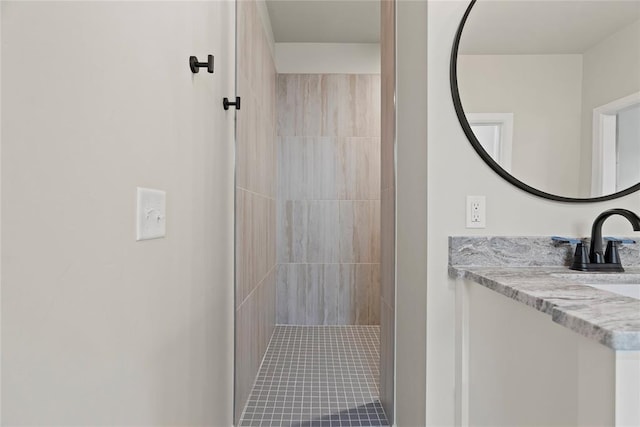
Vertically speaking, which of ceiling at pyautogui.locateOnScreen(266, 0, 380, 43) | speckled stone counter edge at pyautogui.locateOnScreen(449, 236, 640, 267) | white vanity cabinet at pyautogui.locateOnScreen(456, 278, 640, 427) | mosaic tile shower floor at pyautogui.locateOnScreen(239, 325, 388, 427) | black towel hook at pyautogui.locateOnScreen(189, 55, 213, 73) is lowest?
mosaic tile shower floor at pyautogui.locateOnScreen(239, 325, 388, 427)

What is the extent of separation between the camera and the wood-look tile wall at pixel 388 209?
193 cm

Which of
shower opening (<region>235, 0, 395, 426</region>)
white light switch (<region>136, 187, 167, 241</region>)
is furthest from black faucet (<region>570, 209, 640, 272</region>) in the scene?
shower opening (<region>235, 0, 395, 426</region>)

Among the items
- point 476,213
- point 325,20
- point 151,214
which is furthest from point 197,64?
point 325,20

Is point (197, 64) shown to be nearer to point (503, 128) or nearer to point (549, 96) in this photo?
point (503, 128)

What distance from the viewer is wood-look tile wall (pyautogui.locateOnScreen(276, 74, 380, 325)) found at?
3793 millimetres

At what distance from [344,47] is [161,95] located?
123 inches

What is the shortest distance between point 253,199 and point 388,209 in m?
0.85

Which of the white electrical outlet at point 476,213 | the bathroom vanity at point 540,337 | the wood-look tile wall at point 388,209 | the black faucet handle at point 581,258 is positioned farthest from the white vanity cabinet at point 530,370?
the wood-look tile wall at point 388,209

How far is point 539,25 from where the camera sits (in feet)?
4.67

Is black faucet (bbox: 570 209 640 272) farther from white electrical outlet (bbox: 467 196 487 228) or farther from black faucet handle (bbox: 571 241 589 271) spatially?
white electrical outlet (bbox: 467 196 487 228)

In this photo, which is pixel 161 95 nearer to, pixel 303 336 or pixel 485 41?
pixel 485 41

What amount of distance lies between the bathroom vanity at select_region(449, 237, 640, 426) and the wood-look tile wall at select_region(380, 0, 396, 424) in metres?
0.59

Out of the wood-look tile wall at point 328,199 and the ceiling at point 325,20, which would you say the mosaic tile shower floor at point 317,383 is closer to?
the wood-look tile wall at point 328,199

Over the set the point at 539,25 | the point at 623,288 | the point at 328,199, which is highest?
the point at 539,25
